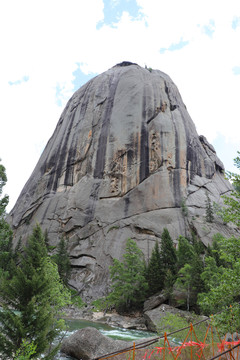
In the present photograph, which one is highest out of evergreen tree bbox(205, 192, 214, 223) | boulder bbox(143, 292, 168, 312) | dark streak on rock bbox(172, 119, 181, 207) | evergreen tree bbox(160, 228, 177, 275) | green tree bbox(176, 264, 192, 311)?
dark streak on rock bbox(172, 119, 181, 207)

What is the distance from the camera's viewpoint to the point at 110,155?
50.2 meters

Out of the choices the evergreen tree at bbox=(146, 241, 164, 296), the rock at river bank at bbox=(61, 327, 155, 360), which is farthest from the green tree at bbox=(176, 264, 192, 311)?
the rock at river bank at bbox=(61, 327, 155, 360)

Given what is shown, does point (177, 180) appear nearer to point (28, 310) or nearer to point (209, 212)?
point (209, 212)

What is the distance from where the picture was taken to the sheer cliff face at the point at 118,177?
4103 cm

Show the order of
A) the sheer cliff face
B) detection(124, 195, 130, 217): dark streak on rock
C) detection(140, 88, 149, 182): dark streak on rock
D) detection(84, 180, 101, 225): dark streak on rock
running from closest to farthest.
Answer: the sheer cliff face < detection(124, 195, 130, 217): dark streak on rock < detection(84, 180, 101, 225): dark streak on rock < detection(140, 88, 149, 182): dark streak on rock

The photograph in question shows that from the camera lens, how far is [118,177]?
4781 cm

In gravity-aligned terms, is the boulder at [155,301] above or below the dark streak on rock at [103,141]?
below

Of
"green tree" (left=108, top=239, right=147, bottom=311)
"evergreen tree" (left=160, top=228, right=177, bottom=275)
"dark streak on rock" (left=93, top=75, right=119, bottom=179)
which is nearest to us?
"green tree" (left=108, top=239, right=147, bottom=311)

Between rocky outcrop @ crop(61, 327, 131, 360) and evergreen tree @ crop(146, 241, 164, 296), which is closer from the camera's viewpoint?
rocky outcrop @ crop(61, 327, 131, 360)

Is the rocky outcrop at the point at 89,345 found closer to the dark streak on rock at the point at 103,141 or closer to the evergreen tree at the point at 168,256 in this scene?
the evergreen tree at the point at 168,256

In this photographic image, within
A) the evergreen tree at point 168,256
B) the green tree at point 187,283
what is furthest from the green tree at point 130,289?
the green tree at point 187,283

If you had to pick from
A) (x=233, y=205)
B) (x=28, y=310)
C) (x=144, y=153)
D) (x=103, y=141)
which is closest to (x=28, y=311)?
(x=28, y=310)

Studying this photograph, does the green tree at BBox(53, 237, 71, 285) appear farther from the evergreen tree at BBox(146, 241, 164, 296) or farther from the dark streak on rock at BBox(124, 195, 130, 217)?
the evergreen tree at BBox(146, 241, 164, 296)

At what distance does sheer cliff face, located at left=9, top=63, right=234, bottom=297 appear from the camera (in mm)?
41031
